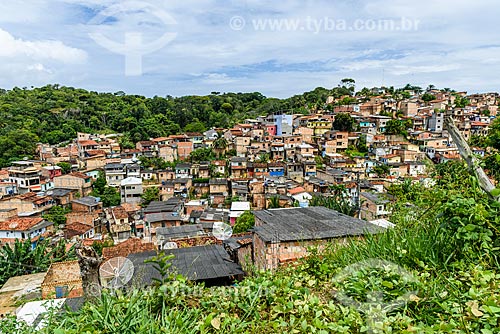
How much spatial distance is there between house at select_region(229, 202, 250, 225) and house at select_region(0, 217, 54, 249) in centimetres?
1170

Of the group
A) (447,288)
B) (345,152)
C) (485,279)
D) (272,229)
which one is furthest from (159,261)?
(345,152)

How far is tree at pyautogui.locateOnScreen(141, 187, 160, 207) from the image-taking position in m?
27.5

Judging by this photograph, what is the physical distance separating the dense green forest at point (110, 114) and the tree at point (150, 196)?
1380 cm

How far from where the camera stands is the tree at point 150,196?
90.1 ft

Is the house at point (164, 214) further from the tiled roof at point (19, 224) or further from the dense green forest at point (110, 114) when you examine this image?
the dense green forest at point (110, 114)

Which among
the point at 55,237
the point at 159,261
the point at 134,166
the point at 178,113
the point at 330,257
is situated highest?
the point at 178,113

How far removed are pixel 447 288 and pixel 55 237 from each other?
2285 centimetres

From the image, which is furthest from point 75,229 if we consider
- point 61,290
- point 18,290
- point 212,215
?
point 61,290

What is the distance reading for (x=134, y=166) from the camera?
1237 inches

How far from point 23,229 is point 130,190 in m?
10.0

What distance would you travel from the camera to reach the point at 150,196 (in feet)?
91.2

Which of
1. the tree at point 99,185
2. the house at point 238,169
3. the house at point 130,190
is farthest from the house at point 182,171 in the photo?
the tree at point 99,185

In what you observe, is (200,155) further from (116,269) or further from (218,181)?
(116,269)

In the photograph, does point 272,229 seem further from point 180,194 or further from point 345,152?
point 345,152
